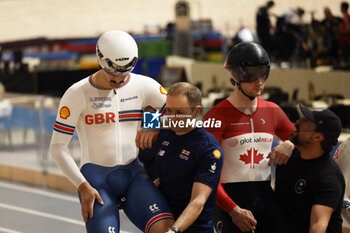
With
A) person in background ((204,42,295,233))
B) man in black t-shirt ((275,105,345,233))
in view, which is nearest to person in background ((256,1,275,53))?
→ person in background ((204,42,295,233))

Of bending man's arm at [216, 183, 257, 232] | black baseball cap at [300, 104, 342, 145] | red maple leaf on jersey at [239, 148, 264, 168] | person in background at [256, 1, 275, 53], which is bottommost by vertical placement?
bending man's arm at [216, 183, 257, 232]

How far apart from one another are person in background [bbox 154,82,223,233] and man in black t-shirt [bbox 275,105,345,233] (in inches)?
21.6

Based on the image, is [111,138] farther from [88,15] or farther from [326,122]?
[88,15]

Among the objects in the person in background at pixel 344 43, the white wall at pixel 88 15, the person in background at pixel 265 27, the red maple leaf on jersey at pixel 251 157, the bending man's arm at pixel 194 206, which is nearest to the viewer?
the bending man's arm at pixel 194 206

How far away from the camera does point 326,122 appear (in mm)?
3510

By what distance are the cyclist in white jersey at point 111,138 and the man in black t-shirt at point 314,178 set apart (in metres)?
0.82

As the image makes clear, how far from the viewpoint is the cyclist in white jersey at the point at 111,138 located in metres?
3.47

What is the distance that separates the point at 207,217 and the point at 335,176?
826 millimetres

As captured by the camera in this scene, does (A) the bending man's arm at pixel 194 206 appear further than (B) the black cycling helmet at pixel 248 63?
No

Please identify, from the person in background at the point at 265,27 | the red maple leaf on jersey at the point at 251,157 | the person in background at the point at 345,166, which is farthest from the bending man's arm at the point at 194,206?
the person in background at the point at 265,27

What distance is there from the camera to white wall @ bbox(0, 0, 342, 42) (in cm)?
3612

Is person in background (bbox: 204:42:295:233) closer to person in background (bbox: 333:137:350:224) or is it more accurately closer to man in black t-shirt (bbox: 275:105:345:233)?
man in black t-shirt (bbox: 275:105:345:233)

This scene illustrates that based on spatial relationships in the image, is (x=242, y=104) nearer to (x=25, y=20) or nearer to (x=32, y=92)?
(x=32, y=92)

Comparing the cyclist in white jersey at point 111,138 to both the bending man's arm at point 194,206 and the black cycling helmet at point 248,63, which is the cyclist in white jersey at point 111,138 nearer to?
the bending man's arm at point 194,206
